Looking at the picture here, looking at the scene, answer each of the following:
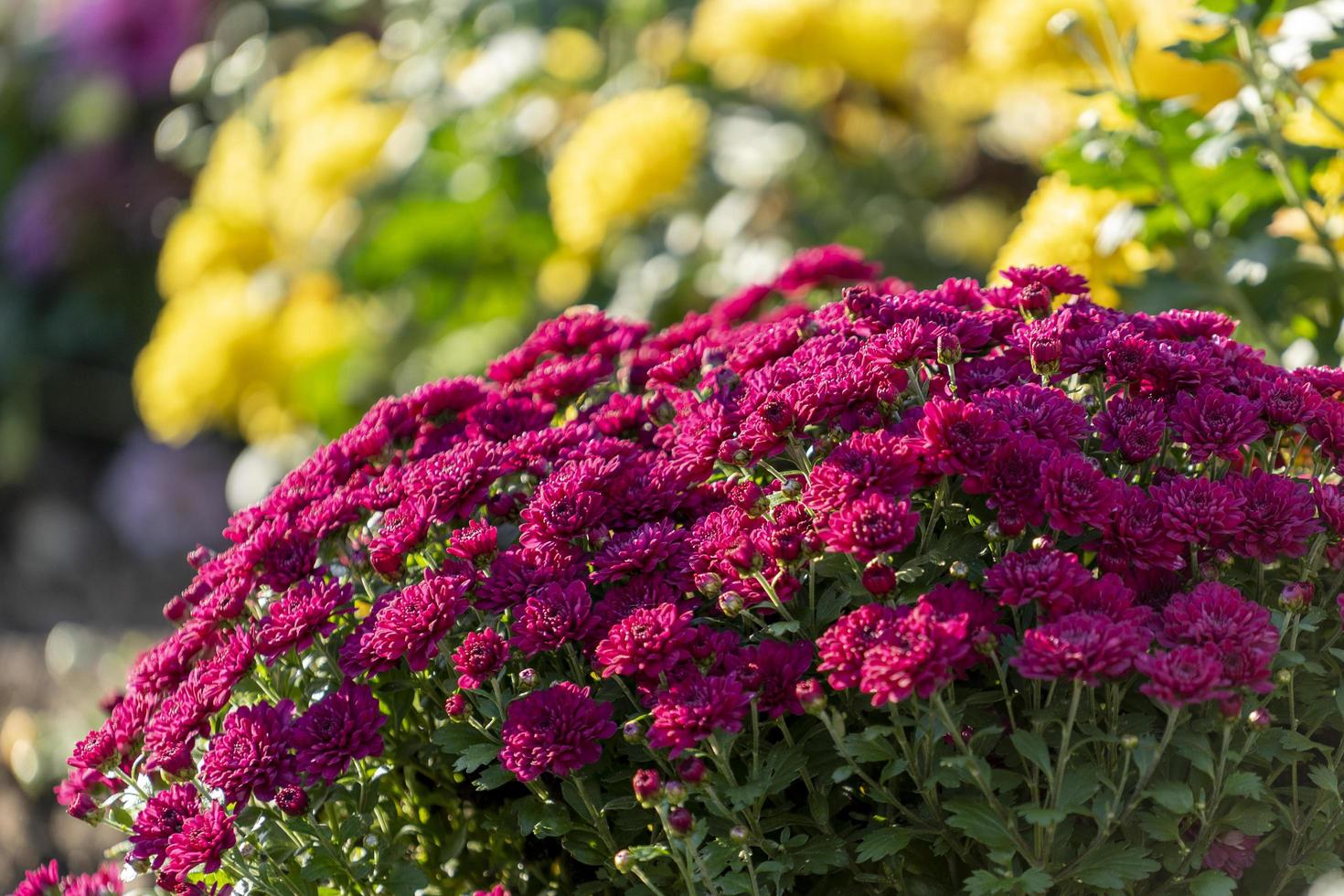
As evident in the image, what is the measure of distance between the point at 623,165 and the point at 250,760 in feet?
6.90

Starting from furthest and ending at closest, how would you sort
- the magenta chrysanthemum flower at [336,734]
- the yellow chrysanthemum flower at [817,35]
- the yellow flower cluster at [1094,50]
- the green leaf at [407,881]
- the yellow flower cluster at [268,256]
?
the yellow flower cluster at [268,256]
the yellow chrysanthemum flower at [817,35]
the yellow flower cluster at [1094,50]
the green leaf at [407,881]
the magenta chrysanthemum flower at [336,734]

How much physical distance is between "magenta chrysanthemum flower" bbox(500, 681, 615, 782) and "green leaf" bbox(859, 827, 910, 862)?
24 centimetres

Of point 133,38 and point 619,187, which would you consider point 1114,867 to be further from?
point 133,38

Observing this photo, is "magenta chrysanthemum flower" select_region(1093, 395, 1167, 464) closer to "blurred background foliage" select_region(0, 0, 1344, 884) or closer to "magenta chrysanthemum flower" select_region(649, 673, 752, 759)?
"magenta chrysanthemum flower" select_region(649, 673, 752, 759)

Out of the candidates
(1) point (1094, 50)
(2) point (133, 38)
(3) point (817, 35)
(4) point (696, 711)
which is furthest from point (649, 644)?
(2) point (133, 38)

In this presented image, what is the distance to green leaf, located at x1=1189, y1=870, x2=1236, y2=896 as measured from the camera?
3.67ft

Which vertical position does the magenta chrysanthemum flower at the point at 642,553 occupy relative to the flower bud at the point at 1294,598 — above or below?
above

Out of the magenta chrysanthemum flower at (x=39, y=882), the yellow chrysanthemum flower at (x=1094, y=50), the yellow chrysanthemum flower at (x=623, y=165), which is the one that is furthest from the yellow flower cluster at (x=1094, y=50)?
the magenta chrysanthemum flower at (x=39, y=882)

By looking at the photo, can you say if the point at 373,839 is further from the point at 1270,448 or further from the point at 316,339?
the point at 316,339

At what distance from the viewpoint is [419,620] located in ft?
4.00

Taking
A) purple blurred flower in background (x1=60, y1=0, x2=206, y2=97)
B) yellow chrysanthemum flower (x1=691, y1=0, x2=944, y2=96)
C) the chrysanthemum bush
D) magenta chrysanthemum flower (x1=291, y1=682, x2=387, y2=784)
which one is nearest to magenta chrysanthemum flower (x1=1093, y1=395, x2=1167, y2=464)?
the chrysanthemum bush

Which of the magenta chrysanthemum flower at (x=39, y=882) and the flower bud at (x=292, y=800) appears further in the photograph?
the magenta chrysanthemum flower at (x=39, y=882)

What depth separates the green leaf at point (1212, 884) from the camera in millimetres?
1120

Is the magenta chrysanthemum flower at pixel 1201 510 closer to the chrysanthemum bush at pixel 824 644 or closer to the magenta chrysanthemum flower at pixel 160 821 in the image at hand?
the chrysanthemum bush at pixel 824 644
